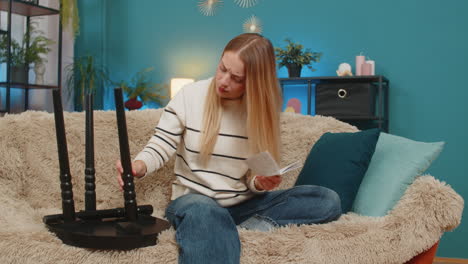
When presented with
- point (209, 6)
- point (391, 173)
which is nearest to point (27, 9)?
point (209, 6)

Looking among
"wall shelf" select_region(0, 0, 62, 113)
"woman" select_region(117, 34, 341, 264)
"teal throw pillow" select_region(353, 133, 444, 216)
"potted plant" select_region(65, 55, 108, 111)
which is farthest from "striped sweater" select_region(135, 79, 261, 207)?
"potted plant" select_region(65, 55, 108, 111)

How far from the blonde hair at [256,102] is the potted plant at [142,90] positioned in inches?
89.1

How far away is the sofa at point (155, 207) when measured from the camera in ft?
4.27

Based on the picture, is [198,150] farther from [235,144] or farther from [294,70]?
[294,70]

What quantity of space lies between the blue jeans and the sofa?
0.18ft

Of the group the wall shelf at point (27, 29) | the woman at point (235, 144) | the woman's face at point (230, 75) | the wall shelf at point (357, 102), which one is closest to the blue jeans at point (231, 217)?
the woman at point (235, 144)

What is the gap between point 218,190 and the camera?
1568mm

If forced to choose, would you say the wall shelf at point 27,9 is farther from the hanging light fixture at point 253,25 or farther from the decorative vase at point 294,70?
the decorative vase at point 294,70

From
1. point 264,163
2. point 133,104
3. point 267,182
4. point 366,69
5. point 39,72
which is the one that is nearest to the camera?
point 264,163

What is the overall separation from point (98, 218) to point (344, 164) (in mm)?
844

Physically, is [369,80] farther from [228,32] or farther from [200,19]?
[200,19]

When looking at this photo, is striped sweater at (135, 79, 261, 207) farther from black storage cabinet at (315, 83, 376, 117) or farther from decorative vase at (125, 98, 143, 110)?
decorative vase at (125, 98, 143, 110)

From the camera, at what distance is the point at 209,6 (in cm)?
396

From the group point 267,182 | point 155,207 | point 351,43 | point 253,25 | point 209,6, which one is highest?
point 209,6
